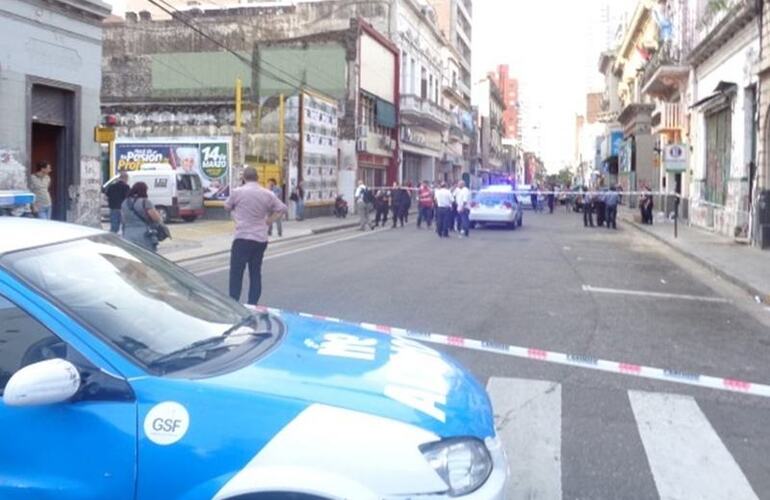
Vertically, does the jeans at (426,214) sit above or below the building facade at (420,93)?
below

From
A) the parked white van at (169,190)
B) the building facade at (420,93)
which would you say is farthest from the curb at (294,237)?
the building facade at (420,93)

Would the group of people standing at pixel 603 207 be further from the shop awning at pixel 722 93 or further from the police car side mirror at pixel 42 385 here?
the police car side mirror at pixel 42 385

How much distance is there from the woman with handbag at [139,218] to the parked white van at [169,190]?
17.9 m

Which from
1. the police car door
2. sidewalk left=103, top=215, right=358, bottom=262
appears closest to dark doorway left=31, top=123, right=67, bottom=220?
sidewalk left=103, top=215, right=358, bottom=262

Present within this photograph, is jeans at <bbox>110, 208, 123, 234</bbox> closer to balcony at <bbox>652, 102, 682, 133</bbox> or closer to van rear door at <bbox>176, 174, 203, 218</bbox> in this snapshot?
van rear door at <bbox>176, 174, 203, 218</bbox>

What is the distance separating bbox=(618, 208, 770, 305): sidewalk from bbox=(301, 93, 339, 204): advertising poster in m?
13.7

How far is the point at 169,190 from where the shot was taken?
2903 centimetres

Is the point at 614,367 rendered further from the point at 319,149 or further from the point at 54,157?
the point at 319,149

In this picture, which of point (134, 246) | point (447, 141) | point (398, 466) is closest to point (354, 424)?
point (398, 466)

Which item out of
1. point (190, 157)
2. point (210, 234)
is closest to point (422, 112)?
point (190, 157)

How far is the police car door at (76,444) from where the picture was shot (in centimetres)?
295

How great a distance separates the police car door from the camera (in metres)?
2.95

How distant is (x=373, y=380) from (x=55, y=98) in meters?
17.1

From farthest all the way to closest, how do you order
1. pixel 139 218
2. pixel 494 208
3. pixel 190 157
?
pixel 190 157 < pixel 494 208 < pixel 139 218
